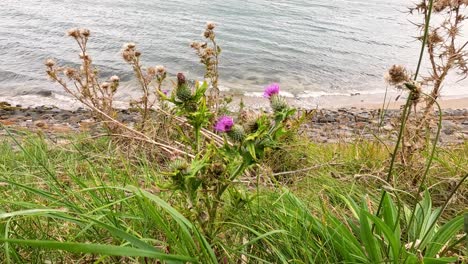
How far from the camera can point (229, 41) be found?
564 inches

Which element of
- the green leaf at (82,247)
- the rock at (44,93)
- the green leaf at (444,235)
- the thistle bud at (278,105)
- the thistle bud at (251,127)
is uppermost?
the thistle bud at (278,105)

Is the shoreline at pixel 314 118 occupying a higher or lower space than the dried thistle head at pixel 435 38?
lower

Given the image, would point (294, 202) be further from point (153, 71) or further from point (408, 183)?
point (153, 71)

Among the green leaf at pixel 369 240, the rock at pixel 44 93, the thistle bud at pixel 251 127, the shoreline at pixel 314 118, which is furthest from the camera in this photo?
the rock at pixel 44 93

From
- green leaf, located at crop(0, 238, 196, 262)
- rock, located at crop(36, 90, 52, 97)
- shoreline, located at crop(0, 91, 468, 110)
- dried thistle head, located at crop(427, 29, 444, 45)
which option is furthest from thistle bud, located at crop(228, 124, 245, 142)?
rock, located at crop(36, 90, 52, 97)

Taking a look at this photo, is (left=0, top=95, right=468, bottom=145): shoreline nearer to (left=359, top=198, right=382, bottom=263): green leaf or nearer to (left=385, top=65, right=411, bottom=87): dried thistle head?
(left=359, top=198, right=382, bottom=263): green leaf

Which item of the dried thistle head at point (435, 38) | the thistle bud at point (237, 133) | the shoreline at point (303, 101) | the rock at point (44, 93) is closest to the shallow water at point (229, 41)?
the rock at point (44, 93)

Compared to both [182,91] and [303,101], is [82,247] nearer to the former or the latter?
[182,91]

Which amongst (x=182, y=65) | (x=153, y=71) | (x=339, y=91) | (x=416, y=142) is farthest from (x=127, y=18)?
(x=416, y=142)

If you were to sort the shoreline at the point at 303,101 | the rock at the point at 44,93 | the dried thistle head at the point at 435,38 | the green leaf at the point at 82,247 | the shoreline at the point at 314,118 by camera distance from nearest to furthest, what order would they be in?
the green leaf at the point at 82,247, the dried thistle head at the point at 435,38, the shoreline at the point at 314,118, the shoreline at the point at 303,101, the rock at the point at 44,93

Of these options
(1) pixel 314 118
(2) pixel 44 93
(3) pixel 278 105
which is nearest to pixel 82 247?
(3) pixel 278 105

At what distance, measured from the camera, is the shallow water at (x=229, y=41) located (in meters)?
11.2

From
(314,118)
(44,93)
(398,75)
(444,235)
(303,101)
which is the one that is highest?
(398,75)

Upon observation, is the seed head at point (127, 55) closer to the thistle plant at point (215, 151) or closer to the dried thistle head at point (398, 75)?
the thistle plant at point (215, 151)
